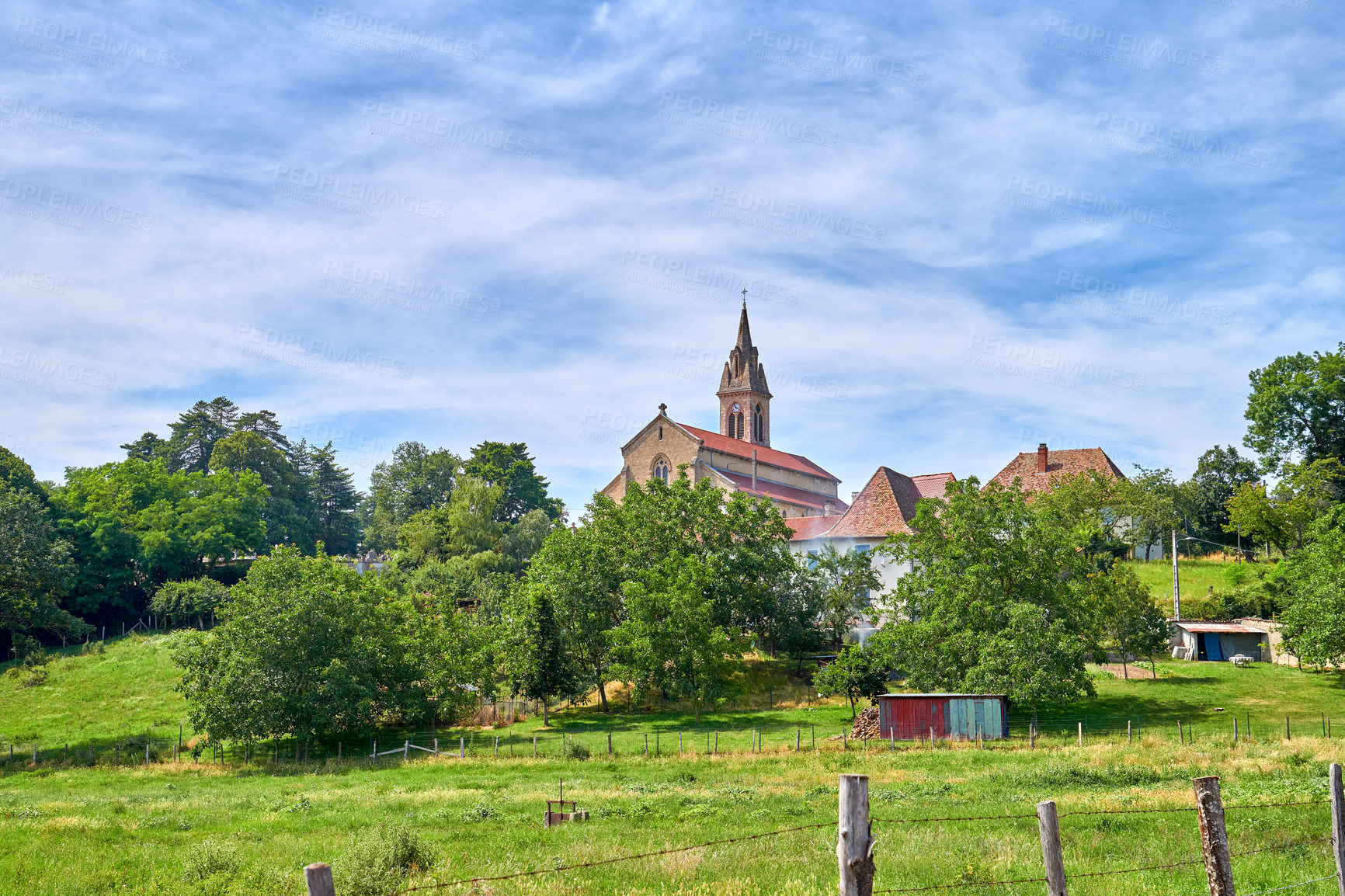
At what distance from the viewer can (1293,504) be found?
2672 inches

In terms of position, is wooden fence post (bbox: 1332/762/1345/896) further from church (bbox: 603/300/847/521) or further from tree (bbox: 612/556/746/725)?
church (bbox: 603/300/847/521)

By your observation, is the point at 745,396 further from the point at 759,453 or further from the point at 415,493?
the point at 415,493

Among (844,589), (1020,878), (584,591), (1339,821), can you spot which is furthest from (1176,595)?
(1339,821)

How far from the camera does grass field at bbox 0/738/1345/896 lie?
14.8m

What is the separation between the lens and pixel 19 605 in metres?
51.6

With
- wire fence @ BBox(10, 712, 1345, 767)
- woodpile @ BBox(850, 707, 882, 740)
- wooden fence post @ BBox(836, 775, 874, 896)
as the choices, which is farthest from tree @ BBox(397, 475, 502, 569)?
wooden fence post @ BBox(836, 775, 874, 896)

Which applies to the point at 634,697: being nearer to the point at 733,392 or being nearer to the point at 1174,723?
the point at 1174,723

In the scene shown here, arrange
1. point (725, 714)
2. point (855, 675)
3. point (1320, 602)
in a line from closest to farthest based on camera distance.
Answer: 1. point (855, 675)
2. point (1320, 602)
3. point (725, 714)

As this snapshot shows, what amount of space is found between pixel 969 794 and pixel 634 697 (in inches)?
1390

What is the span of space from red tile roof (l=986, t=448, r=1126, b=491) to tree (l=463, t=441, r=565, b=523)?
56.9m

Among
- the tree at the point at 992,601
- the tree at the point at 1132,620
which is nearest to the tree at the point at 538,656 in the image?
the tree at the point at 992,601

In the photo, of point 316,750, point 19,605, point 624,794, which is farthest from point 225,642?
point 624,794

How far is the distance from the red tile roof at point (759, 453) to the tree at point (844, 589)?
38.9 meters

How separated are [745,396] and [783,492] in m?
15.2
